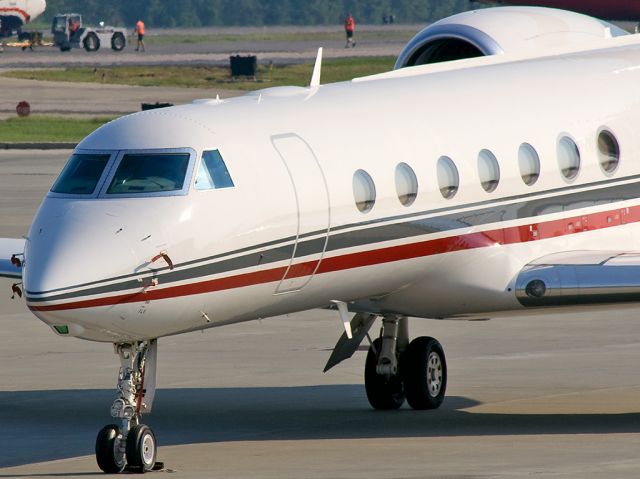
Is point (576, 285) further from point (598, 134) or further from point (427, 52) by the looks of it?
point (427, 52)

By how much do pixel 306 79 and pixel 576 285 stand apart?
210 ft

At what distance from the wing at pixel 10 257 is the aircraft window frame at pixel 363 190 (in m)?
3.61

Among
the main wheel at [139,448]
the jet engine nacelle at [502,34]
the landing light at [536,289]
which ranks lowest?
the main wheel at [139,448]

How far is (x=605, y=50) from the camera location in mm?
21266

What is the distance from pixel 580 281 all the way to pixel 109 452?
16.6 ft

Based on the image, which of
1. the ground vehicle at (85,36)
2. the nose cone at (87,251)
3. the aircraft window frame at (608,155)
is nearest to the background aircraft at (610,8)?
the ground vehicle at (85,36)

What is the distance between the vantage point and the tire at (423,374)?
65.3 ft

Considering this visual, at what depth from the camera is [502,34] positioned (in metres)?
21.7

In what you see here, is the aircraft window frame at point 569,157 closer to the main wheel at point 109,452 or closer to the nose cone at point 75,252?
the nose cone at point 75,252

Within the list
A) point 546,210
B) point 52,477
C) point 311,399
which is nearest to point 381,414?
point 311,399

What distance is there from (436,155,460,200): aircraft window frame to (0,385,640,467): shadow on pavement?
7.75 ft

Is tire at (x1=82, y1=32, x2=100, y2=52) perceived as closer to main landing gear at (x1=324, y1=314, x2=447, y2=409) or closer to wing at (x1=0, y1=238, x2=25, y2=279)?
wing at (x1=0, y1=238, x2=25, y2=279)

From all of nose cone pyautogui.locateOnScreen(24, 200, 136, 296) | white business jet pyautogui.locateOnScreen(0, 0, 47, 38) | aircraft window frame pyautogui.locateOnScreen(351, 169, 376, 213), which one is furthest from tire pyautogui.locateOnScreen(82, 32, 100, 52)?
nose cone pyautogui.locateOnScreen(24, 200, 136, 296)

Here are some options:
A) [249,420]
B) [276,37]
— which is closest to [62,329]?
[249,420]
